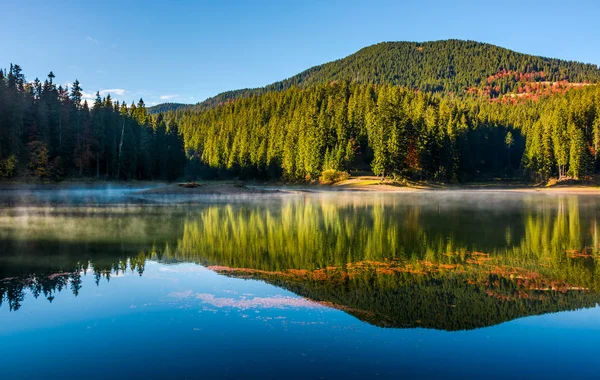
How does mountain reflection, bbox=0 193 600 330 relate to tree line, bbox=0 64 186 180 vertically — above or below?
below

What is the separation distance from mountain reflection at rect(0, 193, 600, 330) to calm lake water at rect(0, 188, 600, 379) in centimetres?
8

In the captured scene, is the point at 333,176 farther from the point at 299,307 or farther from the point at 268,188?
the point at 299,307

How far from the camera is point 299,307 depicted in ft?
34.5

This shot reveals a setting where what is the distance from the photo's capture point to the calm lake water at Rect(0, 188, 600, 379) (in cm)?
751

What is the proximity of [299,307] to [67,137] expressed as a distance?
7577 centimetres

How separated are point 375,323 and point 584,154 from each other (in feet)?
316

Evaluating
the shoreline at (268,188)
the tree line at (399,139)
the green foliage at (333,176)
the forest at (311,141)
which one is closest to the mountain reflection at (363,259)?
the shoreline at (268,188)

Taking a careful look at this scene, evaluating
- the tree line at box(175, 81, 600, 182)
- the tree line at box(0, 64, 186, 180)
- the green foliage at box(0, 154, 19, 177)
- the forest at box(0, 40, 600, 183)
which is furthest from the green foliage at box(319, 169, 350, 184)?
the green foliage at box(0, 154, 19, 177)

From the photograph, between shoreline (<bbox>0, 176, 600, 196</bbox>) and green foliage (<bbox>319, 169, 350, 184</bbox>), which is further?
green foliage (<bbox>319, 169, 350, 184</bbox>)

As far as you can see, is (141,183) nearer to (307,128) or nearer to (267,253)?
(307,128)

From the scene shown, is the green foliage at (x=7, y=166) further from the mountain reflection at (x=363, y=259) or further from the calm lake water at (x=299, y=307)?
the calm lake water at (x=299, y=307)

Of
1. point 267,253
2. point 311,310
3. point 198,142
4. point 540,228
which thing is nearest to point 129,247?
point 267,253

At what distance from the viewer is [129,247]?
19.2m

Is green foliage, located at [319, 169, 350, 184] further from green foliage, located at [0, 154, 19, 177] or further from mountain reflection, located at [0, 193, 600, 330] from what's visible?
mountain reflection, located at [0, 193, 600, 330]
